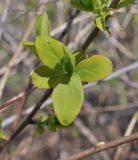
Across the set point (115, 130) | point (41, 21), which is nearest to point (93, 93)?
point (115, 130)

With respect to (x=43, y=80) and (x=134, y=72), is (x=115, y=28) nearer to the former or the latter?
(x=134, y=72)

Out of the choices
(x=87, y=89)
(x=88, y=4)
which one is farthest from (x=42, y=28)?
(x=87, y=89)

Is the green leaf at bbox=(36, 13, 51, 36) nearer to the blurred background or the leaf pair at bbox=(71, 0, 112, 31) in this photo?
the leaf pair at bbox=(71, 0, 112, 31)

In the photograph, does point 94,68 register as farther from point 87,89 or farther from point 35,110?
point 87,89

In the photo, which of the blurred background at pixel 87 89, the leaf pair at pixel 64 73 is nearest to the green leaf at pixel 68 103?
the leaf pair at pixel 64 73

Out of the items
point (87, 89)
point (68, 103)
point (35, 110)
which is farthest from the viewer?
point (87, 89)

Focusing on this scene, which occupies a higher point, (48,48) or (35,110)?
(48,48)

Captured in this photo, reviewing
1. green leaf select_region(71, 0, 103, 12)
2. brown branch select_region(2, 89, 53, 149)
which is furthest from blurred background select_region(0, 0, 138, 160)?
green leaf select_region(71, 0, 103, 12)
